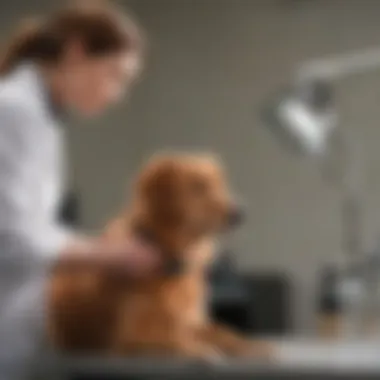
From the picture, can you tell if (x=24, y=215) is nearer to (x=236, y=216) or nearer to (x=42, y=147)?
(x=42, y=147)

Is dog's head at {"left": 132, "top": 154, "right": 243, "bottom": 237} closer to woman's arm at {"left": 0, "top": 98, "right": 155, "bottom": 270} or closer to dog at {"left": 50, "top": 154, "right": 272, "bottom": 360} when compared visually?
dog at {"left": 50, "top": 154, "right": 272, "bottom": 360}

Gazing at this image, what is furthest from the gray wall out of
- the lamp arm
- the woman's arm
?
the woman's arm

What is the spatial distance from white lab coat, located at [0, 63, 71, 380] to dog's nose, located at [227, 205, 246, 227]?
10.3 inches

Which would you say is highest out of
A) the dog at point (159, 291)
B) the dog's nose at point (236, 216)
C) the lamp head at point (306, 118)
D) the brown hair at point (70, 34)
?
the brown hair at point (70, 34)

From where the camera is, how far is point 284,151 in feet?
4.59

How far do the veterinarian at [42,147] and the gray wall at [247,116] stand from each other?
0.06 m

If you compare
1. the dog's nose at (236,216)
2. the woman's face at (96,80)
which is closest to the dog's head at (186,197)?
the dog's nose at (236,216)

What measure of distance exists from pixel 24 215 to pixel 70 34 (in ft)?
0.95

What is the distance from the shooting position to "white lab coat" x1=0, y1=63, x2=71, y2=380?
120 cm

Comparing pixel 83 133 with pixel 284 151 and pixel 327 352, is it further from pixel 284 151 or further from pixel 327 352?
pixel 327 352

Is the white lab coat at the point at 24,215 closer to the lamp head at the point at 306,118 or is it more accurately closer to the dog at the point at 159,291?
the dog at the point at 159,291

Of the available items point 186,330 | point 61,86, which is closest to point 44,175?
point 61,86

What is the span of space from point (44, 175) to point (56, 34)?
218mm

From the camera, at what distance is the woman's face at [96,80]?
1.29 m
